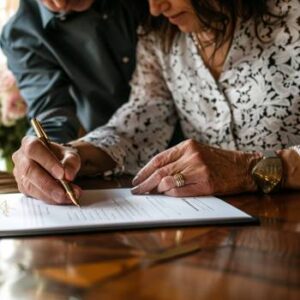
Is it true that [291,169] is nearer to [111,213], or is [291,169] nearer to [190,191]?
[190,191]

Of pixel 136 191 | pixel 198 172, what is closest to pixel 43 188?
pixel 136 191

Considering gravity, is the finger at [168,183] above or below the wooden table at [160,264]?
below

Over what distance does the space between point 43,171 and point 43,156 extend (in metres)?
0.03

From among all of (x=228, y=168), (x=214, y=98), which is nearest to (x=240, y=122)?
(x=214, y=98)

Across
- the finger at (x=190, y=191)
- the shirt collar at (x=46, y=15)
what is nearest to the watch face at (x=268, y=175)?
the finger at (x=190, y=191)

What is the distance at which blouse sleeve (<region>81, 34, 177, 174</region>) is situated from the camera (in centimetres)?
130

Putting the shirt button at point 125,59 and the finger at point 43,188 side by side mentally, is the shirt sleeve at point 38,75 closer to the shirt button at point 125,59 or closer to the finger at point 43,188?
the shirt button at point 125,59

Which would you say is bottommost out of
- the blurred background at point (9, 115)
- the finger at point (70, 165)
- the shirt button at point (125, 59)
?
the blurred background at point (9, 115)

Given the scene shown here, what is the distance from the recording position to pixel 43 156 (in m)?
0.92

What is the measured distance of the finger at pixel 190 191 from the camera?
2.88 feet

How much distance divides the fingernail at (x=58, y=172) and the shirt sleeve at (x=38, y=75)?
2.24 feet

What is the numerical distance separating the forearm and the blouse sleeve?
41 millimetres

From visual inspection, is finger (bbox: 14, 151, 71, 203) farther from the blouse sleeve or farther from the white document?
the blouse sleeve

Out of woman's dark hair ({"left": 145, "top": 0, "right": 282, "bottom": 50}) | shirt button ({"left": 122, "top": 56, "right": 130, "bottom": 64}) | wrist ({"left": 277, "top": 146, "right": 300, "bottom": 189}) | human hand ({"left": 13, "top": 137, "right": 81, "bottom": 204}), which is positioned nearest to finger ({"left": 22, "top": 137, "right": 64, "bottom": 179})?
human hand ({"left": 13, "top": 137, "right": 81, "bottom": 204})
